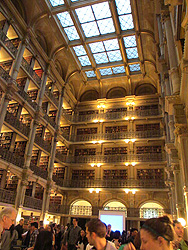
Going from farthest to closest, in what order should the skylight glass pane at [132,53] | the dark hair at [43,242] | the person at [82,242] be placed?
the skylight glass pane at [132,53]
the person at [82,242]
the dark hair at [43,242]

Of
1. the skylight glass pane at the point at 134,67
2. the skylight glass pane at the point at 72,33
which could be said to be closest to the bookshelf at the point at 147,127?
the skylight glass pane at the point at 134,67

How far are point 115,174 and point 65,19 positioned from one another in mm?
11673

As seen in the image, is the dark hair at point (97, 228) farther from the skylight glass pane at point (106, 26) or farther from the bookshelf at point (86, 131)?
the bookshelf at point (86, 131)

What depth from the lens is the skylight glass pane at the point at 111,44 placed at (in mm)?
16156

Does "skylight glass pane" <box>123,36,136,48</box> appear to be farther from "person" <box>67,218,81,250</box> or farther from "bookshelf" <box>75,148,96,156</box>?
"person" <box>67,218,81,250</box>

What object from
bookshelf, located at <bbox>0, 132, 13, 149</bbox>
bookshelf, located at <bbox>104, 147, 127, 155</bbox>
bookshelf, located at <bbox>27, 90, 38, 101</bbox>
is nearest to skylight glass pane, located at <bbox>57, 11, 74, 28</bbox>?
bookshelf, located at <bbox>27, 90, 38, 101</bbox>

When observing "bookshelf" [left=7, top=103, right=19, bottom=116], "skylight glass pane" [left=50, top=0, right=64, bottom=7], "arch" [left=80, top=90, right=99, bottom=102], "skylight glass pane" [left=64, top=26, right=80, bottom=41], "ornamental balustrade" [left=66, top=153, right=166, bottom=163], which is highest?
"skylight glass pane" [left=50, top=0, right=64, bottom=7]

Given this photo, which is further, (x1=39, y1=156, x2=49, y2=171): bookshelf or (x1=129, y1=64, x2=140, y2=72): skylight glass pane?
(x1=129, y1=64, x2=140, y2=72): skylight glass pane

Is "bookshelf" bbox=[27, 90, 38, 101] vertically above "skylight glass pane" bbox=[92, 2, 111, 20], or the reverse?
"skylight glass pane" bbox=[92, 2, 111, 20]

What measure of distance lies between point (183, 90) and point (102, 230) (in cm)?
514

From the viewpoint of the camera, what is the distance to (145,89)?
19969 millimetres

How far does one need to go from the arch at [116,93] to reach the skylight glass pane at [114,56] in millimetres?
3247

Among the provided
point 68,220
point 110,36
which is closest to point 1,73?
point 110,36

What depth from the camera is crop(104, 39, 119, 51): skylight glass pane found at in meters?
16.2
